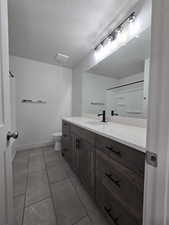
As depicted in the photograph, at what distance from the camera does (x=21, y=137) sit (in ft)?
8.44

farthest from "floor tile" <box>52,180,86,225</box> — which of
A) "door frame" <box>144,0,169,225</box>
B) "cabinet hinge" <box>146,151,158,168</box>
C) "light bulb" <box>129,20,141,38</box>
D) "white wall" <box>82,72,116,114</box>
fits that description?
"light bulb" <box>129,20,141,38</box>

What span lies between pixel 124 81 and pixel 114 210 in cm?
147

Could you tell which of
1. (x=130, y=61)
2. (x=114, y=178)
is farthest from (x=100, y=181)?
(x=130, y=61)

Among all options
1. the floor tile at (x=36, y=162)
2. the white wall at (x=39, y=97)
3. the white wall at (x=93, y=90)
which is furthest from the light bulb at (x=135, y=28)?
the floor tile at (x=36, y=162)

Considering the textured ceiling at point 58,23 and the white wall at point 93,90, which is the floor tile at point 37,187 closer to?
the white wall at point 93,90

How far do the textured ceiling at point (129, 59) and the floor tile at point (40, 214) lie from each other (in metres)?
1.87

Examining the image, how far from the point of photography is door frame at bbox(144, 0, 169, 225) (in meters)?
0.34

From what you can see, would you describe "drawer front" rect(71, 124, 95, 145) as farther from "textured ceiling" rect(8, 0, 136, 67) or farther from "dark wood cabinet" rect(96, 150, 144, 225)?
"textured ceiling" rect(8, 0, 136, 67)

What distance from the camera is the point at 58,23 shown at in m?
1.54

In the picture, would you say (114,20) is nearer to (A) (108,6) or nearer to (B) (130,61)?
(A) (108,6)

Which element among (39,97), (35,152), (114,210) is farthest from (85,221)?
(39,97)

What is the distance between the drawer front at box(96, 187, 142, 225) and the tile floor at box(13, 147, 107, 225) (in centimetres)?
20

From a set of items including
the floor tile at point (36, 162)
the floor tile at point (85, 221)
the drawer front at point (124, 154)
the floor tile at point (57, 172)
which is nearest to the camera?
the drawer front at point (124, 154)

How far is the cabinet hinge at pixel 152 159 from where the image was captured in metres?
0.38
